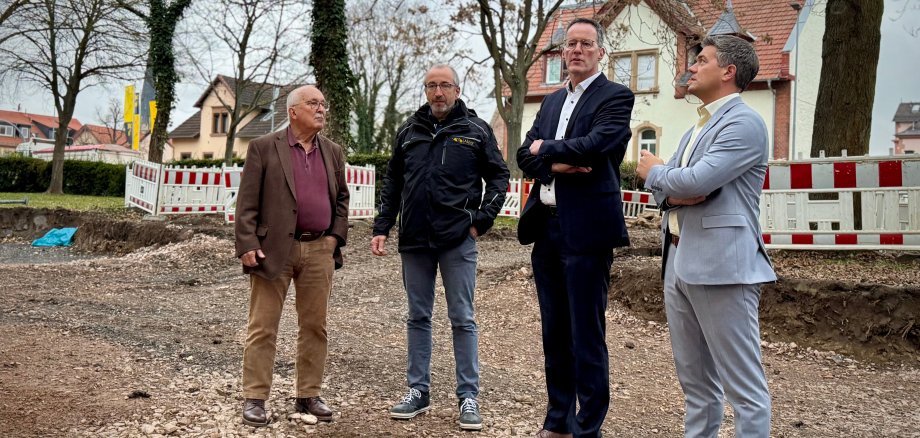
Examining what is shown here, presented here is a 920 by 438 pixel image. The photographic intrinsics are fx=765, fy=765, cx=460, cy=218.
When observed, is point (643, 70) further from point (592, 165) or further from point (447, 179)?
point (592, 165)

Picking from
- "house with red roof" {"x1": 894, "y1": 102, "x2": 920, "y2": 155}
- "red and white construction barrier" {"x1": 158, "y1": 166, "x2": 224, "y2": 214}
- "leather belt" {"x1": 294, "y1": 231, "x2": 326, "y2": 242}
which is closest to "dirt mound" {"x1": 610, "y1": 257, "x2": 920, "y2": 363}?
"leather belt" {"x1": 294, "y1": 231, "x2": 326, "y2": 242}

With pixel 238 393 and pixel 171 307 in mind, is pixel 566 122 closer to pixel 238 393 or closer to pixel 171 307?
pixel 238 393

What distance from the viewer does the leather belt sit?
15.5ft

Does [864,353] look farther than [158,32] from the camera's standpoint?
No

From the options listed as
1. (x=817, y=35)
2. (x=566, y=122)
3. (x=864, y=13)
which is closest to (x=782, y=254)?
(x=864, y=13)

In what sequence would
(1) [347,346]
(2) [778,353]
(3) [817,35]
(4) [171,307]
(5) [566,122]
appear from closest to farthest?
1. (5) [566,122]
2. (1) [347,346]
3. (2) [778,353]
4. (4) [171,307]
5. (3) [817,35]

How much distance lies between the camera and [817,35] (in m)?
32.3

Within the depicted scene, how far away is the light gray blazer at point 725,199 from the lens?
331 centimetres

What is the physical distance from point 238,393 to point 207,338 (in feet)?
6.55

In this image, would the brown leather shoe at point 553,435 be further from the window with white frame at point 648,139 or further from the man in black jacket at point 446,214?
the window with white frame at point 648,139

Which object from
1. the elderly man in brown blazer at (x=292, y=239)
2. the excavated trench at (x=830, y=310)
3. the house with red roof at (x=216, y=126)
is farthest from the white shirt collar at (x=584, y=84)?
the house with red roof at (x=216, y=126)

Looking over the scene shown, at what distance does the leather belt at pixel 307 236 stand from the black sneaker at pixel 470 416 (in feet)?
4.53

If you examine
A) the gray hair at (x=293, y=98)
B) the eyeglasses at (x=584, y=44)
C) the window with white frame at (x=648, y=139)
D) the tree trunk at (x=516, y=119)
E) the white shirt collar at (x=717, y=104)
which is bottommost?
the white shirt collar at (x=717, y=104)

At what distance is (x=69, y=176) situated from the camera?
38.5m
